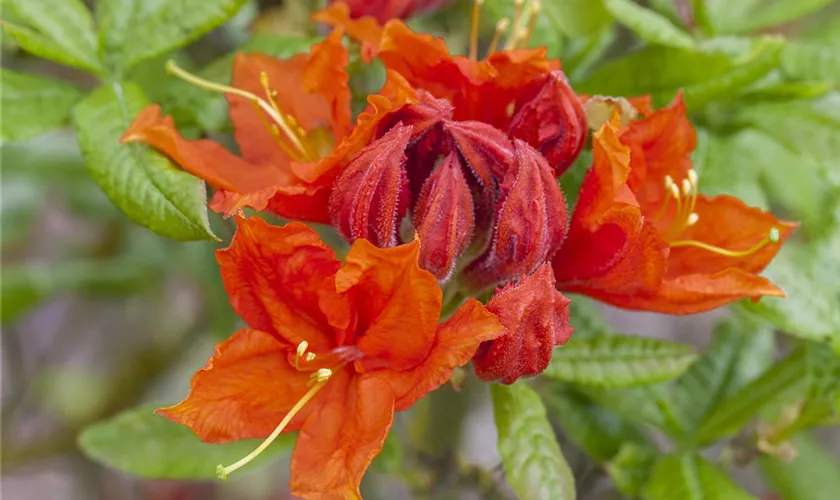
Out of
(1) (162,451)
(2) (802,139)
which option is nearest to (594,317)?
(2) (802,139)

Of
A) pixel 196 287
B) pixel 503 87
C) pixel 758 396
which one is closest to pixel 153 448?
pixel 503 87

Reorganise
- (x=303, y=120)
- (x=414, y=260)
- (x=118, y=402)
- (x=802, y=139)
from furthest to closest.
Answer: (x=118, y=402)
(x=802, y=139)
(x=303, y=120)
(x=414, y=260)

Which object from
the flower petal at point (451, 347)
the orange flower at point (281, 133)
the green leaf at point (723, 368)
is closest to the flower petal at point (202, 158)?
the orange flower at point (281, 133)

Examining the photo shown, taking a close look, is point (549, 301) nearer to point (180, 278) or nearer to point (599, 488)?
point (599, 488)

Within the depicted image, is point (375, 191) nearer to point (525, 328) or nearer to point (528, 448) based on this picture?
point (525, 328)

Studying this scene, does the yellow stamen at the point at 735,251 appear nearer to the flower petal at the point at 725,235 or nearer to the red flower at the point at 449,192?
the flower petal at the point at 725,235

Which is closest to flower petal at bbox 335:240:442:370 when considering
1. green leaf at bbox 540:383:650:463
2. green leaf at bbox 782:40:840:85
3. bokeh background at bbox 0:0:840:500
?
bokeh background at bbox 0:0:840:500

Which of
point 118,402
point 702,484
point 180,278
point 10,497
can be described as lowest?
point 10,497

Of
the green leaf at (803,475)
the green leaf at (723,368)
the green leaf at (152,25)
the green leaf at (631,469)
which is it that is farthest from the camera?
the green leaf at (803,475)
